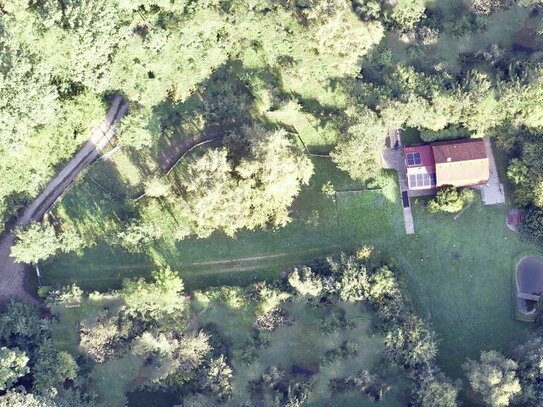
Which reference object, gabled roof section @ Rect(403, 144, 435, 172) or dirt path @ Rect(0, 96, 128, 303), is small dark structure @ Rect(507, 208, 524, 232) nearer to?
gabled roof section @ Rect(403, 144, 435, 172)

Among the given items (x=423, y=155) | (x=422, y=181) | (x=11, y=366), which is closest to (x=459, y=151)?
(x=423, y=155)

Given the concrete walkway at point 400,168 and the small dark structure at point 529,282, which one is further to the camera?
the concrete walkway at point 400,168

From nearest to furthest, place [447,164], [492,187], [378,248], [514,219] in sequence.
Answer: [447,164] → [514,219] → [378,248] → [492,187]

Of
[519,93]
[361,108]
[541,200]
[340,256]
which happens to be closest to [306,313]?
[340,256]

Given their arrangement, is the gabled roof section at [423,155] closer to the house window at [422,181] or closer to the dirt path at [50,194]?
the house window at [422,181]

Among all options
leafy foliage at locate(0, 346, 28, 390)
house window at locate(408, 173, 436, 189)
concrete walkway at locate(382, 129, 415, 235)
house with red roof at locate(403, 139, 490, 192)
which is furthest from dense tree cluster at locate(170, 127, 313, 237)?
leafy foliage at locate(0, 346, 28, 390)

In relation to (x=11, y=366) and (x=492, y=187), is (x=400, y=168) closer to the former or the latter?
(x=492, y=187)

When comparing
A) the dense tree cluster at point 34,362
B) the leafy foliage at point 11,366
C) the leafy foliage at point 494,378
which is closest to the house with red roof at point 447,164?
the leafy foliage at point 494,378

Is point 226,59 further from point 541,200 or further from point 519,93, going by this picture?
point 541,200
